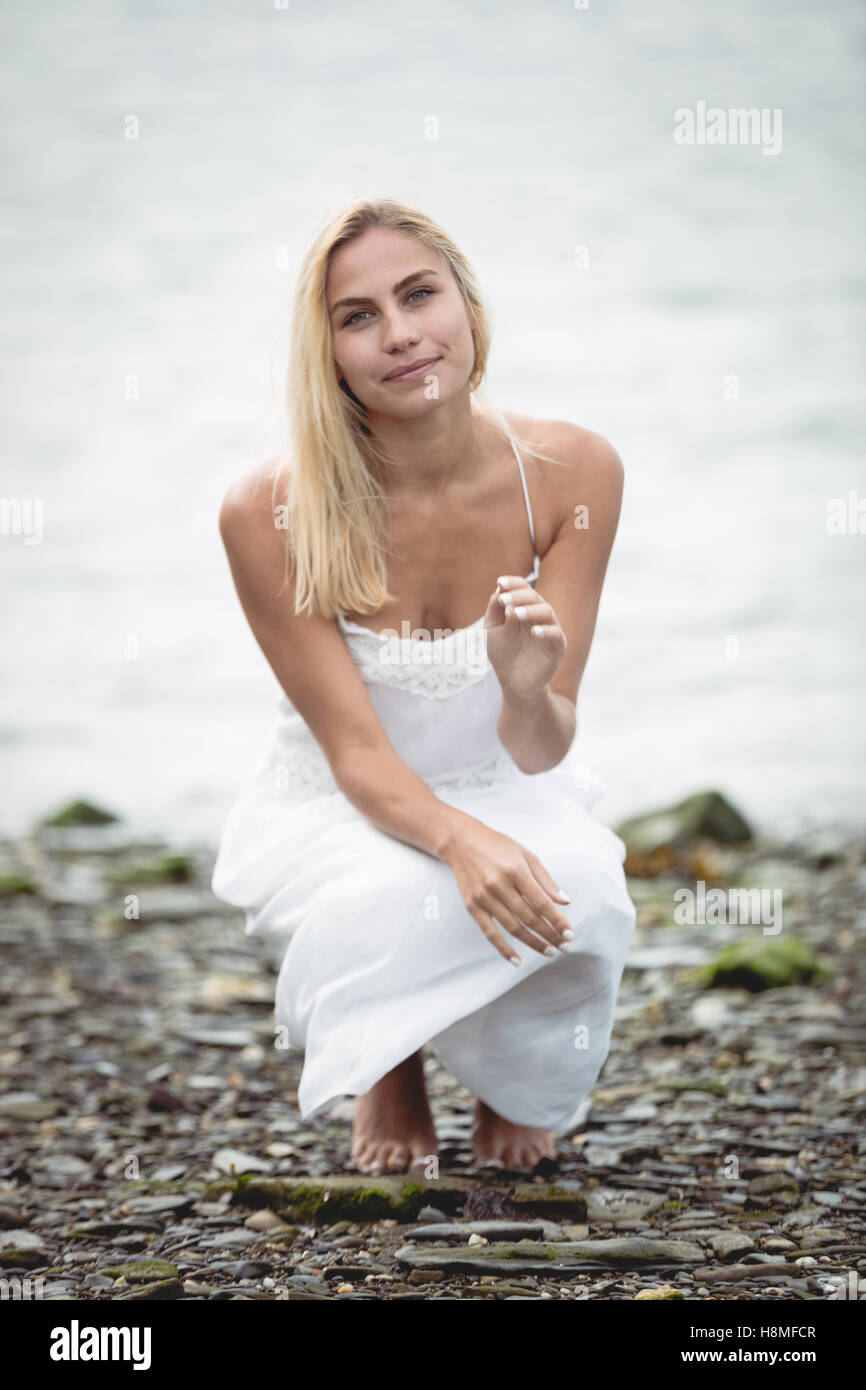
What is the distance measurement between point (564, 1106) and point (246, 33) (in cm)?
2137

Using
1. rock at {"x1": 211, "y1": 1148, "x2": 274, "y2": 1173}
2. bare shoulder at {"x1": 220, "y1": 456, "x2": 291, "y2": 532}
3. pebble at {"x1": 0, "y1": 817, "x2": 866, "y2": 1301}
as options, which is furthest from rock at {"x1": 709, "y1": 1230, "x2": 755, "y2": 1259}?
bare shoulder at {"x1": 220, "y1": 456, "x2": 291, "y2": 532}

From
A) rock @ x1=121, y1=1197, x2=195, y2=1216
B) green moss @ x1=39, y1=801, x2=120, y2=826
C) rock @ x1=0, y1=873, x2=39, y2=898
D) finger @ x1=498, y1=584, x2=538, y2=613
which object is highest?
finger @ x1=498, y1=584, x2=538, y2=613

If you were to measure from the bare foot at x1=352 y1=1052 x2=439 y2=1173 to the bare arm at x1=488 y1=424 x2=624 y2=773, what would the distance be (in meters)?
0.76

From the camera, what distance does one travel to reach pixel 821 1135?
11.7ft

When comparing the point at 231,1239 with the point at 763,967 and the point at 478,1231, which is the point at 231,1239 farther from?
the point at 763,967

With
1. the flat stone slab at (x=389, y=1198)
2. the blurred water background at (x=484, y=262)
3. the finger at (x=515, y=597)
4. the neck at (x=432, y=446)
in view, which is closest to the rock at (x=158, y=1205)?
the flat stone slab at (x=389, y=1198)

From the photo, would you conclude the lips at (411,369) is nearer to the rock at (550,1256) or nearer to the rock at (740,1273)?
the rock at (550,1256)

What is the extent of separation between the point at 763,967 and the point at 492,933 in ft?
7.05

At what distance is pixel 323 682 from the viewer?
10.8ft

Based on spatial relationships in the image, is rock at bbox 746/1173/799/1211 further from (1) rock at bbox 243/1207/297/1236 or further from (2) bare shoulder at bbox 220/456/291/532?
(2) bare shoulder at bbox 220/456/291/532

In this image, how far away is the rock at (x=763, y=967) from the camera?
15.7 feet

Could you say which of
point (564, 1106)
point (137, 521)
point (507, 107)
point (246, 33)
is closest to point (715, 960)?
point (564, 1106)

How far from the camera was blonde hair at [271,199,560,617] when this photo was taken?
320cm

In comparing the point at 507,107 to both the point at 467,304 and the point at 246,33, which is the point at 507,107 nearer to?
the point at 246,33
